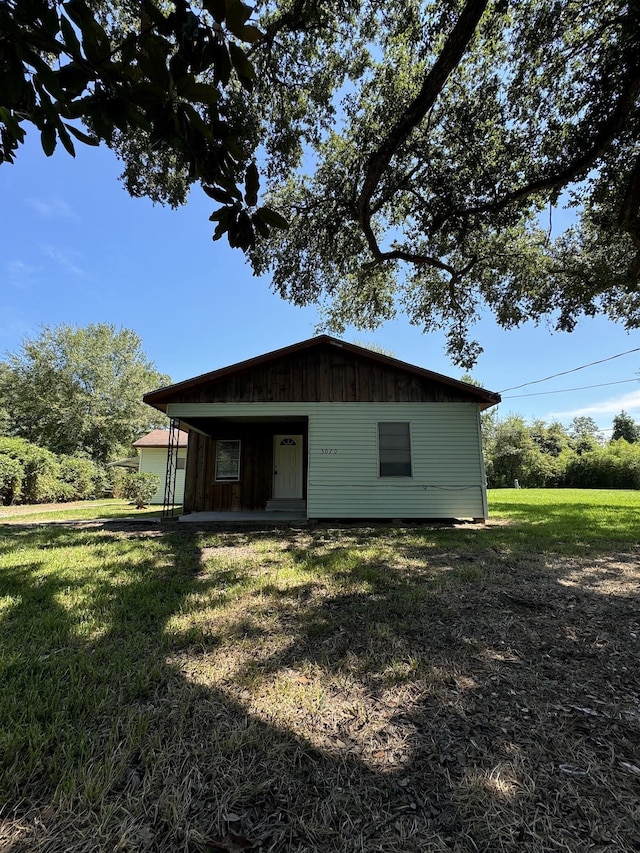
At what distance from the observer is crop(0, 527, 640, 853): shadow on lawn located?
138 cm

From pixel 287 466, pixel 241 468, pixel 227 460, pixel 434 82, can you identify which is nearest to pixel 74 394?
pixel 227 460

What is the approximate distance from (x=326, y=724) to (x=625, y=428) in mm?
61748

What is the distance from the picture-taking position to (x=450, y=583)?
4137 mm

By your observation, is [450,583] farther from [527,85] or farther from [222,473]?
[222,473]

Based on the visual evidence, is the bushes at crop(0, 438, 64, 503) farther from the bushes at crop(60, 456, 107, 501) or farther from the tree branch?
the tree branch

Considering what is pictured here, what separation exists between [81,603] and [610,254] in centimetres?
1300

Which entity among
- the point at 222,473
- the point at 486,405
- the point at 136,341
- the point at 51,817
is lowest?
the point at 51,817

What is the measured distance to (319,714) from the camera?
2.01 m

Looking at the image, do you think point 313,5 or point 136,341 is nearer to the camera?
point 313,5

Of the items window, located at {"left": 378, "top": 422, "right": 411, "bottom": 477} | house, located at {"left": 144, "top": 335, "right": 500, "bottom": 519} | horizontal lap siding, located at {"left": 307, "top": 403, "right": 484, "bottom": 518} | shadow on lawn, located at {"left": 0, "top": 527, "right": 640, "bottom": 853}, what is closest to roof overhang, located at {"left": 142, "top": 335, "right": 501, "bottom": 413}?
house, located at {"left": 144, "top": 335, "right": 500, "bottom": 519}

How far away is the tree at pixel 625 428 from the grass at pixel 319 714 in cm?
5758

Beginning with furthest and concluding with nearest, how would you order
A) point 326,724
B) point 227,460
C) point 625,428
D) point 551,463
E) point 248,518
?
point 625,428 → point 551,463 → point 227,460 → point 248,518 → point 326,724

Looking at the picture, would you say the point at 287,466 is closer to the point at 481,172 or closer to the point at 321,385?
the point at 321,385

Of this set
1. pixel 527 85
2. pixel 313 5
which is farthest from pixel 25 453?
pixel 527 85
